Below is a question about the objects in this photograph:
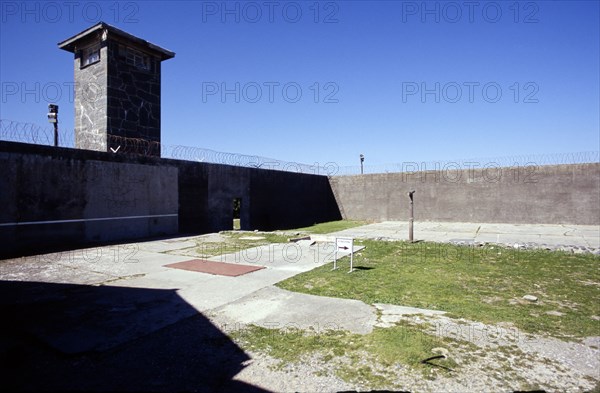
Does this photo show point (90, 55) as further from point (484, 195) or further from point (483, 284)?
point (484, 195)

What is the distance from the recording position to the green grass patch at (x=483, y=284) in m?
5.15

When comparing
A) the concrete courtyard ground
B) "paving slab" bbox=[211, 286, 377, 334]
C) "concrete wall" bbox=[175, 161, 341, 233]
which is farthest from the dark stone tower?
"paving slab" bbox=[211, 286, 377, 334]

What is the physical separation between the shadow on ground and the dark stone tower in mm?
10433

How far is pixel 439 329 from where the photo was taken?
4.57 meters

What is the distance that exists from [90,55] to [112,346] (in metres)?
15.6

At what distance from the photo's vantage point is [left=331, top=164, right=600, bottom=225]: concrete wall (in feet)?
65.4

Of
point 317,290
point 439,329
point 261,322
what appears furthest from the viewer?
point 317,290

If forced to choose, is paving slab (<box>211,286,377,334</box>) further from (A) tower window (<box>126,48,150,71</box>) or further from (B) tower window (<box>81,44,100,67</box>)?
(B) tower window (<box>81,44,100,67</box>)

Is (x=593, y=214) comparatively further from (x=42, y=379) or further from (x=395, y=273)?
(x=42, y=379)

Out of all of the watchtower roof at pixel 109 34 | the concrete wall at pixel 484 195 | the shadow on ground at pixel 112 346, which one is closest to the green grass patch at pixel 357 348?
the shadow on ground at pixel 112 346

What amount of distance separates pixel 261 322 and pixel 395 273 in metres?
4.27

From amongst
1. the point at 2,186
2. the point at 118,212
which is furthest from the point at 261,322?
the point at 118,212

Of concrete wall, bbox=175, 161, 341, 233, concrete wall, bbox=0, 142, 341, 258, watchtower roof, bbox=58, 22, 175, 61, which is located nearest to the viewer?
concrete wall, bbox=0, 142, 341, 258

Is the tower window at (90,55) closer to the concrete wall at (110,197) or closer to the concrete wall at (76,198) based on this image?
the concrete wall at (110,197)
